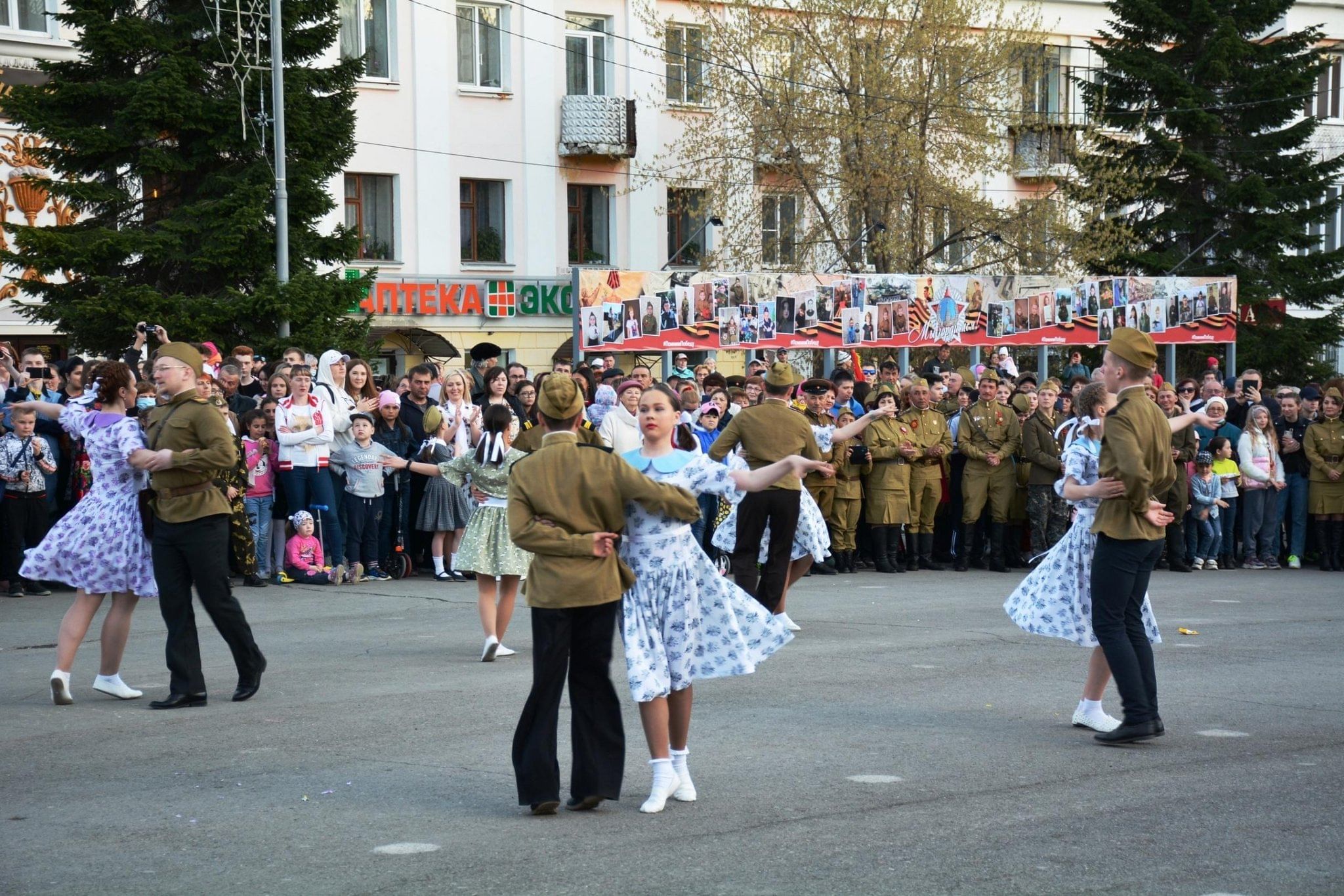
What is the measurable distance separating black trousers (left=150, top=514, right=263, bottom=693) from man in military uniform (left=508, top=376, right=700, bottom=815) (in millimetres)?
3151

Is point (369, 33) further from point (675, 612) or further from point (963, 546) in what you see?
point (675, 612)

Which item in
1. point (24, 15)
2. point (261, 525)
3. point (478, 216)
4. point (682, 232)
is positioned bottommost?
point (261, 525)

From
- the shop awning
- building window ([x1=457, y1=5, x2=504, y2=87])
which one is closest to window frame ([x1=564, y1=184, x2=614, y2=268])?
building window ([x1=457, y1=5, x2=504, y2=87])

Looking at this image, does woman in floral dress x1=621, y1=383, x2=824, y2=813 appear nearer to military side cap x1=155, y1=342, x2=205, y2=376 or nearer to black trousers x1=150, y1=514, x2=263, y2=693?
black trousers x1=150, y1=514, x2=263, y2=693

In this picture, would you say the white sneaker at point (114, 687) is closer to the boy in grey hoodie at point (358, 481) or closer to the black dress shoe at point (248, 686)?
the black dress shoe at point (248, 686)

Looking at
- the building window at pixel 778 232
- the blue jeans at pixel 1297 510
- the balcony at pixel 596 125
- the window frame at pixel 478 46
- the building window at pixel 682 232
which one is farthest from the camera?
the building window at pixel 682 232

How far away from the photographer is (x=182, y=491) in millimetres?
9492

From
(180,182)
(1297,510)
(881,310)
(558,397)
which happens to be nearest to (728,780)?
(558,397)

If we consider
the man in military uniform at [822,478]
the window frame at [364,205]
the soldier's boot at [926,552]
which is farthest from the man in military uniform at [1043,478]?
the window frame at [364,205]

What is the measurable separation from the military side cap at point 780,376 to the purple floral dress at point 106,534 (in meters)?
4.40

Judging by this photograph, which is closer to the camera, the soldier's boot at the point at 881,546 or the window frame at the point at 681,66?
the soldier's boot at the point at 881,546

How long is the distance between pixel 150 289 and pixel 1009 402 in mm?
10887

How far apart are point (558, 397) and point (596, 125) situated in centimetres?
3241

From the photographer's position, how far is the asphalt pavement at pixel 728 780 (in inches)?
237
